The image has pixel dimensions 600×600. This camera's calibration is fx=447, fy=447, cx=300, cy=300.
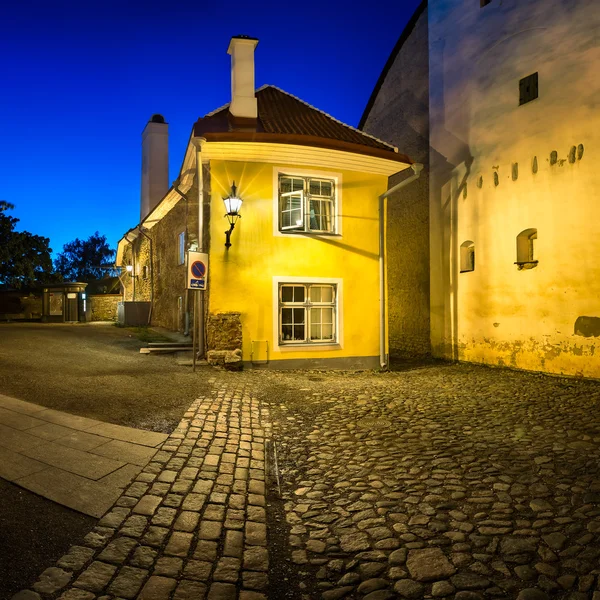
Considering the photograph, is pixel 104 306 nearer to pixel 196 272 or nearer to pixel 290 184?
pixel 290 184

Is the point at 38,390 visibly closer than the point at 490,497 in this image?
No

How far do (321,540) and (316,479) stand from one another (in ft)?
3.47

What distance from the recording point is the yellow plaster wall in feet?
33.8

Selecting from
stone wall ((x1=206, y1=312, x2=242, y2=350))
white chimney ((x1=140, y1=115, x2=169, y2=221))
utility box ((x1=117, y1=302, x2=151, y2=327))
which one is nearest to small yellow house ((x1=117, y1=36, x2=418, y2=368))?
stone wall ((x1=206, y1=312, x2=242, y2=350))

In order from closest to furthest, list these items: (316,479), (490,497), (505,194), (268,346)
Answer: (490,497), (316,479), (268,346), (505,194)

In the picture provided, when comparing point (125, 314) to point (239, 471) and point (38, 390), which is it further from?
point (239, 471)

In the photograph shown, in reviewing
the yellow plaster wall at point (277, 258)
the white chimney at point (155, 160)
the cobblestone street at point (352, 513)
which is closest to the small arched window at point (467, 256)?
the yellow plaster wall at point (277, 258)

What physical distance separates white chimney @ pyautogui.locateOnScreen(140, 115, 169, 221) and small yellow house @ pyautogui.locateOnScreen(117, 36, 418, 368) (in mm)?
10769

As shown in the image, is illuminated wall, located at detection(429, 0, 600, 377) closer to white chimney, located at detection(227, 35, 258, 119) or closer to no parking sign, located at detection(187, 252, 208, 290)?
white chimney, located at detection(227, 35, 258, 119)

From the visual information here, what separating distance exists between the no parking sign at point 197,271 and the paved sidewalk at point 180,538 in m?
5.05

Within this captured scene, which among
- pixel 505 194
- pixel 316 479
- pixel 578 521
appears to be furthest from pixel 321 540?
pixel 505 194

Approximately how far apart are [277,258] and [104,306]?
24.3 meters

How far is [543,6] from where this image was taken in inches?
423

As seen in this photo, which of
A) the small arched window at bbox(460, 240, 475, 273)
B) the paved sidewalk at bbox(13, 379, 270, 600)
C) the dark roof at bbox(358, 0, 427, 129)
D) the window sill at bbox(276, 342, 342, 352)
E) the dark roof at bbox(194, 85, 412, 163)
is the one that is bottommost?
the paved sidewalk at bbox(13, 379, 270, 600)
